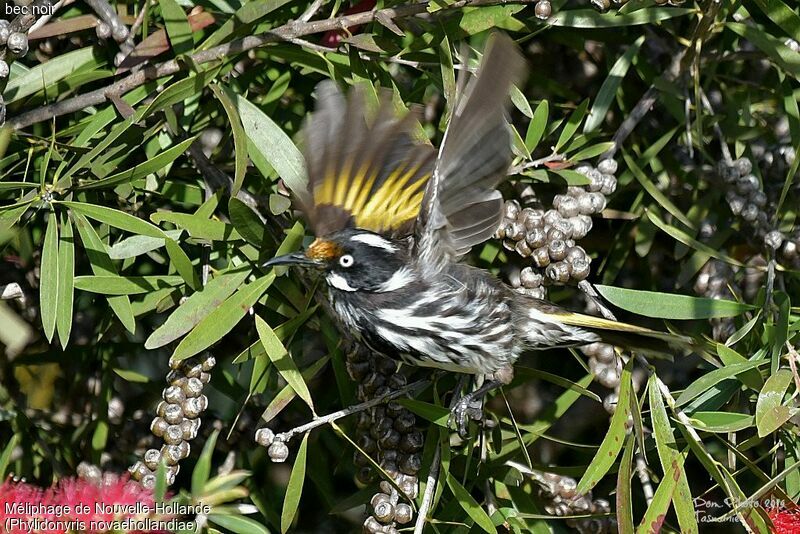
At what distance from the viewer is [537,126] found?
197 cm

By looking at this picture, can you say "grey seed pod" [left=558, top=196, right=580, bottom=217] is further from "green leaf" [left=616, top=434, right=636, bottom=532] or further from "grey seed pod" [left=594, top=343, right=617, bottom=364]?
"green leaf" [left=616, top=434, right=636, bottom=532]

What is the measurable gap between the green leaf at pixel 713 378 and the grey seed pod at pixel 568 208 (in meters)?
0.39

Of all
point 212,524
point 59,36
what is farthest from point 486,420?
point 59,36

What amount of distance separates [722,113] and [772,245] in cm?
37

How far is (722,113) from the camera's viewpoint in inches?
87.7

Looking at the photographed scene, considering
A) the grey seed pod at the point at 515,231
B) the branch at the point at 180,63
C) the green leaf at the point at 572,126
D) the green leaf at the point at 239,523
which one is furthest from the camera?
the green leaf at the point at 572,126

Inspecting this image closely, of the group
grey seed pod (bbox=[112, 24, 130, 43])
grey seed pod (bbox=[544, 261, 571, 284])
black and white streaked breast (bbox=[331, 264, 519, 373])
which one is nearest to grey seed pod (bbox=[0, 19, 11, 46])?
grey seed pod (bbox=[112, 24, 130, 43])

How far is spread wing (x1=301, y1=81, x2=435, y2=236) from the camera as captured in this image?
1.90m

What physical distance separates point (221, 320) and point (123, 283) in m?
0.18

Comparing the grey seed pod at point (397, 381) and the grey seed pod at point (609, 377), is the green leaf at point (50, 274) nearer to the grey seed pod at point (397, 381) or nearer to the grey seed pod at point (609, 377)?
the grey seed pod at point (397, 381)

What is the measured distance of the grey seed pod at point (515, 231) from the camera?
1.92 metres

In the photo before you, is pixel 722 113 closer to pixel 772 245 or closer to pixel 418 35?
pixel 772 245

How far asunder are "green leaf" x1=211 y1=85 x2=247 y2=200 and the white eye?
1.06 ft

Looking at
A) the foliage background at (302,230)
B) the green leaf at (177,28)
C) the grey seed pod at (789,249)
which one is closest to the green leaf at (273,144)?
the foliage background at (302,230)
